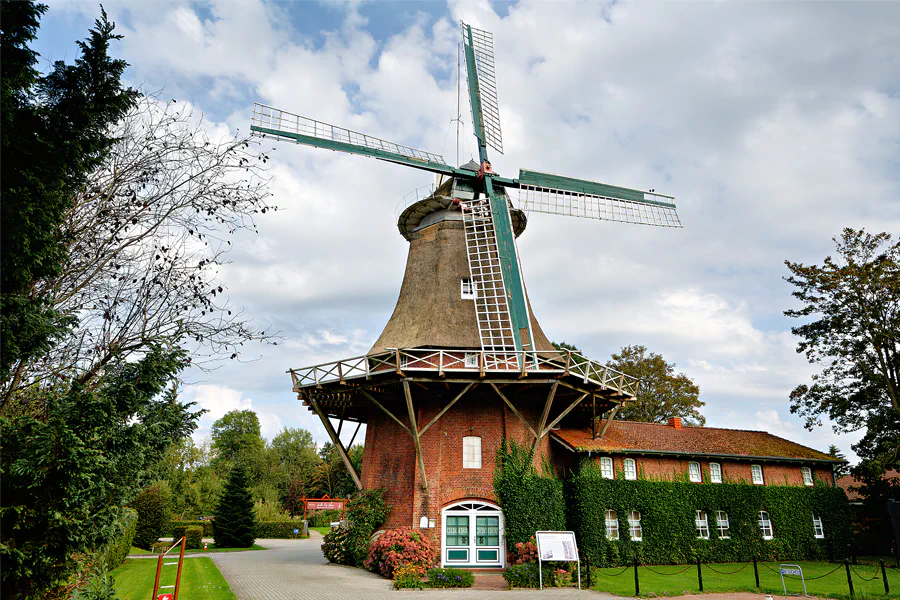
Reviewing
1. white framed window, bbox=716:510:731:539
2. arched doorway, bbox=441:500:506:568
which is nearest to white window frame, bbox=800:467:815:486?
white framed window, bbox=716:510:731:539

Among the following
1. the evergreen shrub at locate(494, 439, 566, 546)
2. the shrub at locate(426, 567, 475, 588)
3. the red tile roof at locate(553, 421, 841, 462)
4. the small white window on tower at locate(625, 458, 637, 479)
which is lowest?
the shrub at locate(426, 567, 475, 588)

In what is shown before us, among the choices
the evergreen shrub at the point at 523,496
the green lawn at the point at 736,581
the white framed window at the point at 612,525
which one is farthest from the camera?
the white framed window at the point at 612,525

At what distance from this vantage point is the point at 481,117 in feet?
68.0

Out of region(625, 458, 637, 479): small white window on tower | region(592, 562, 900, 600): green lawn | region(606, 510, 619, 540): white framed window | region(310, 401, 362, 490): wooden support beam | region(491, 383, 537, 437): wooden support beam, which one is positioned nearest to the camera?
region(592, 562, 900, 600): green lawn

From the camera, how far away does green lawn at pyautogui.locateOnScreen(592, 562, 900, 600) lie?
1345 centimetres

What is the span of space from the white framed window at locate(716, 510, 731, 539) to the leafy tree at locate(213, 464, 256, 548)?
66.5 feet

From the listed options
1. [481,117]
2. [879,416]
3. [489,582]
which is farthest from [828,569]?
[481,117]

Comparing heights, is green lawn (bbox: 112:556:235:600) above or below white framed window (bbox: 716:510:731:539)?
below

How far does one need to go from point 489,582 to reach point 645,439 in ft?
28.8

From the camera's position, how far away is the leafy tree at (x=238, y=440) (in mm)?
53062

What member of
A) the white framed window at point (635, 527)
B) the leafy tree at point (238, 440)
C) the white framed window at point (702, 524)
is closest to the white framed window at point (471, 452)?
the white framed window at point (635, 527)

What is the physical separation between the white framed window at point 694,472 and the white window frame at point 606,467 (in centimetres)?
343

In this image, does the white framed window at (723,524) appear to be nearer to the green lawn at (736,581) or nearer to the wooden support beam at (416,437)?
the green lawn at (736,581)

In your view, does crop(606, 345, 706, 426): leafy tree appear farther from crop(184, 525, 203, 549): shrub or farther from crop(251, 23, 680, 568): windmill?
crop(184, 525, 203, 549): shrub
